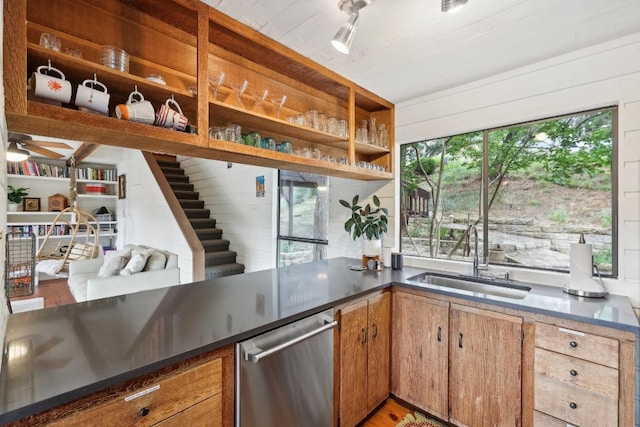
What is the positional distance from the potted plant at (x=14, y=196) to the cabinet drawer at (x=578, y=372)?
26.8ft

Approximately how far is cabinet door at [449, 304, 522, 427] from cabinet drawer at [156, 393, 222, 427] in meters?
1.42

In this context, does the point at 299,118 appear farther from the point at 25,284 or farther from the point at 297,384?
the point at 25,284

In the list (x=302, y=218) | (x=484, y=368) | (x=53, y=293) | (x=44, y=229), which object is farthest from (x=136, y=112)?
(x=44, y=229)

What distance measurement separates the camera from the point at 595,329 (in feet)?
4.78

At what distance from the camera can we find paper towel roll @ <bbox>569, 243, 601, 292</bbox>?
1788 mm

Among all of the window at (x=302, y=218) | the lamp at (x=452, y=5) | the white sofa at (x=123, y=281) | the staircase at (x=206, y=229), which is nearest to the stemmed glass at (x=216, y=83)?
the lamp at (x=452, y=5)

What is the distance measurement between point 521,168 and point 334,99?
156cm

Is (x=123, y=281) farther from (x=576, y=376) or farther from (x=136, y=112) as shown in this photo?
(x=576, y=376)

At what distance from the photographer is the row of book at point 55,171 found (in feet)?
19.4

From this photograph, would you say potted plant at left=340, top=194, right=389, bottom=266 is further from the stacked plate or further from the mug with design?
the stacked plate

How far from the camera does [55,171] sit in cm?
645

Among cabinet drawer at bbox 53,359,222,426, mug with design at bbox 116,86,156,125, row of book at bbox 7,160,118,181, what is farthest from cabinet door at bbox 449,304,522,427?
row of book at bbox 7,160,118,181

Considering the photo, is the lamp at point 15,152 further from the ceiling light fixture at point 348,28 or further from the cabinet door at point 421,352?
the cabinet door at point 421,352

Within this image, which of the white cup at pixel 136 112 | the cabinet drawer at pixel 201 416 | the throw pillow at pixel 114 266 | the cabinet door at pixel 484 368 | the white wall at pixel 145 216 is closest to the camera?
the cabinet drawer at pixel 201 416
